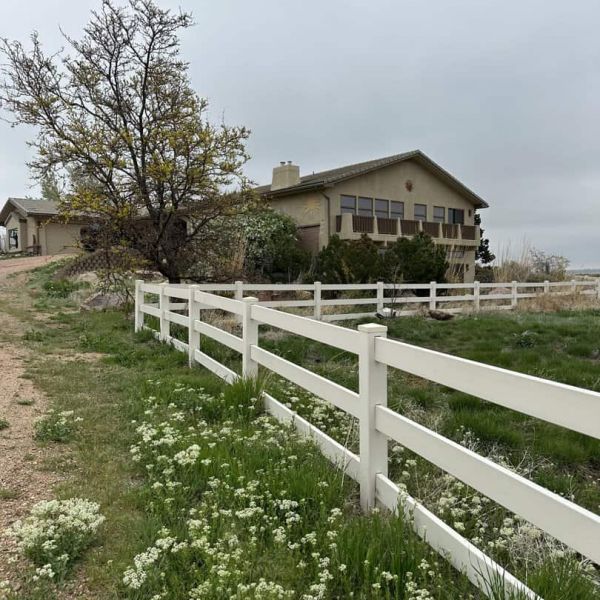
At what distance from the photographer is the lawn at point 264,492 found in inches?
91.0


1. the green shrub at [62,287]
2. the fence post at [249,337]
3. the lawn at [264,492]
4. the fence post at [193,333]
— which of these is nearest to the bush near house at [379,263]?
the green shrub at [62,287]

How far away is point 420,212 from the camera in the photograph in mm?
28359

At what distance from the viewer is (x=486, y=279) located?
28094mm

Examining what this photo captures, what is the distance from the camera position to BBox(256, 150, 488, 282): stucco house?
957 inches

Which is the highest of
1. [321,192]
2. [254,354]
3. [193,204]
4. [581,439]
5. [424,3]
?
[424,3]

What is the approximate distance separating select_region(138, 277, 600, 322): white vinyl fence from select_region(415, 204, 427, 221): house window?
9.01 m

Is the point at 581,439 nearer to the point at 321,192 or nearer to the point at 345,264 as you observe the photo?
the point at 345,264

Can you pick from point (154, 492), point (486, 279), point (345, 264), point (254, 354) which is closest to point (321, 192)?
point (345, 264)

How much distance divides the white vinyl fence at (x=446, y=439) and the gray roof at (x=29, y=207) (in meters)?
31.9

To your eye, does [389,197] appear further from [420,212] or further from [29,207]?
[29,207]

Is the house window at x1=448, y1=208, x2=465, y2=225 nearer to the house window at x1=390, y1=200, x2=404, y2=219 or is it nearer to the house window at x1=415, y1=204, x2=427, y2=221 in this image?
the house window at x1=415, y1=204, x2=427, y2=221

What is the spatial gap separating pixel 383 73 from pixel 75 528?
→ 1670 centimetres

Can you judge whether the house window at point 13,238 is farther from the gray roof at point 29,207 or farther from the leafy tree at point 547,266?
the leafy tree at point 547,266

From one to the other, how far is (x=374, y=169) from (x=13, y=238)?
27995 millimetres
